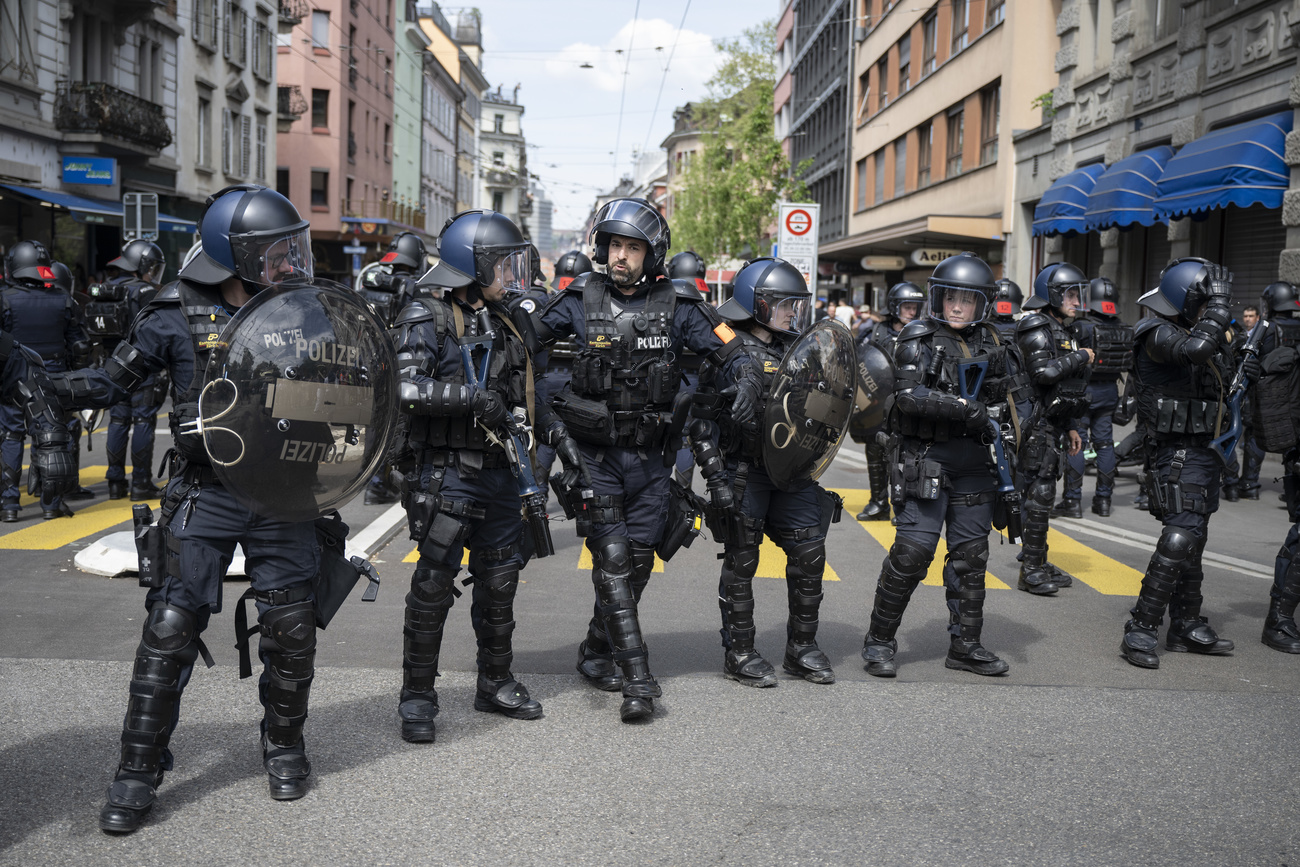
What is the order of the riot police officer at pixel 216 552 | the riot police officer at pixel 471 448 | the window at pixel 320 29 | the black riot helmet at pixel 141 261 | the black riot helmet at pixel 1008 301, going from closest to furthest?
1. the riot police officer at pixel 216 552
2. the riot police officer at pixel 471 448
3. the black riot helmet at pixel 141 261
4. the black riot helmet at pixel 1008 301
5. the window at pixel 320 29

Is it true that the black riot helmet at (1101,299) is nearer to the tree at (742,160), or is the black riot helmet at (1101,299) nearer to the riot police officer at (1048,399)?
the riot police officer at (1048,399)

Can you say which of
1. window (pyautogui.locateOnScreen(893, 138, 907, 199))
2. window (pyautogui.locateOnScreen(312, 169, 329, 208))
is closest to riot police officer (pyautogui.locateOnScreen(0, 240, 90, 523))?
window (pyautogui.locateOnScreen(893, 138, 907, 199))

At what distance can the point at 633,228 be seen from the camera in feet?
A: 16.8

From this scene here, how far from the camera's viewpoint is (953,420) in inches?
224

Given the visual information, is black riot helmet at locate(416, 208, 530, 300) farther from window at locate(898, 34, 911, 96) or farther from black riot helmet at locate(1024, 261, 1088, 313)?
window at locate(898, 34, 911, 96)

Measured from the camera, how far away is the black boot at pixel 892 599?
5711 mm

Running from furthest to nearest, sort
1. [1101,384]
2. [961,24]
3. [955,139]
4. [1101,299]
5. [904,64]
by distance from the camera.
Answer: [904,64] < [955,139] < [961,24] < [1101,384] < [1101,299]

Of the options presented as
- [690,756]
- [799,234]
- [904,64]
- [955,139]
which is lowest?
[690,756]

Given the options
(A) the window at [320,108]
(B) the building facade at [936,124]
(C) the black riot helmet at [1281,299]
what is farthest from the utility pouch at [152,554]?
(A) the window at [320,108]

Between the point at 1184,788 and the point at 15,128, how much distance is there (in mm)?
22170

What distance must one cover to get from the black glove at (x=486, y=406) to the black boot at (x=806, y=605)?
170 cm

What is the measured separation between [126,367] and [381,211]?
5092 cm

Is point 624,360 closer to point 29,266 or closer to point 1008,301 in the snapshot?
point 29,266

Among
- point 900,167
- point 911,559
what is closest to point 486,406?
point 911,559
